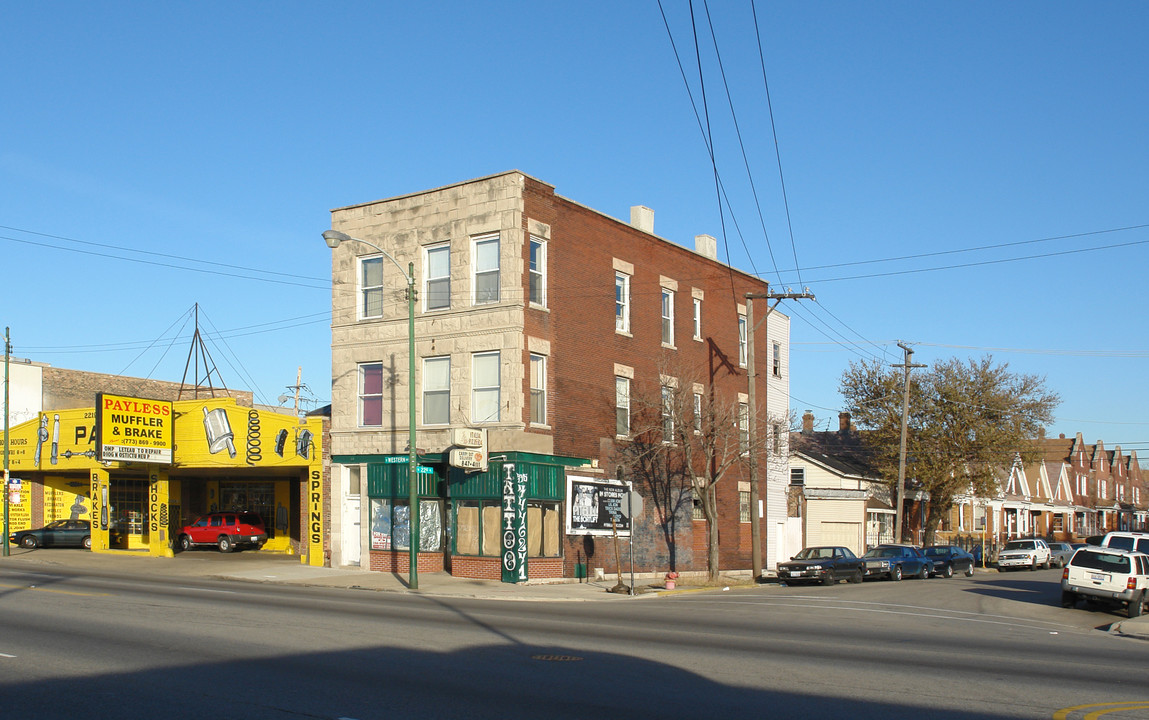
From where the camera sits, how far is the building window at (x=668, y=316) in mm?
37812

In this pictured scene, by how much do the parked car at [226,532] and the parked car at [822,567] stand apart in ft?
70.7

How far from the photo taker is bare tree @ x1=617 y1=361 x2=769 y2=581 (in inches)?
1358

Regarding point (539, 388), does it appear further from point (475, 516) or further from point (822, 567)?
point (822, 567)

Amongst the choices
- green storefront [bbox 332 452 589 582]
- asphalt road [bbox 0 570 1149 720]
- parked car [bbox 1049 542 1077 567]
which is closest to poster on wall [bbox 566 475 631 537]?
green storefront [bbox 332 452 589 582]

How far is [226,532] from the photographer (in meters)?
41.5

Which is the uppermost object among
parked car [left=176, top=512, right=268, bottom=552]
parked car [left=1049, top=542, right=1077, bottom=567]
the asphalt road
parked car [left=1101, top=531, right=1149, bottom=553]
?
the asphalt road

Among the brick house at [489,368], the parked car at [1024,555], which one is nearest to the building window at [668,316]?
the brick house at [489,368]

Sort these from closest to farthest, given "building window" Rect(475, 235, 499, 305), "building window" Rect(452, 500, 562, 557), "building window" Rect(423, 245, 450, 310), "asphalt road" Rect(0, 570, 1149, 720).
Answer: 1. "asphalt road" Rect(0, 570, 1149, 720)
2. "building window" Rect(452, 500, 562, 557)
3. "building window" Rect(475, 235, 499, 305)
4. "building window" Rect(423, 245, 450, 310)

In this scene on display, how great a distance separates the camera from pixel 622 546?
3419 cm

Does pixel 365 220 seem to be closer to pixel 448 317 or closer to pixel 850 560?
pixel 448 317

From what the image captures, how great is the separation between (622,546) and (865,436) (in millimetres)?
31233

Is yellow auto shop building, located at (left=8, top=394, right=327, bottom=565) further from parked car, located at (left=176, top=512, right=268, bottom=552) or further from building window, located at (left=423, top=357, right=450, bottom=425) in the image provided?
building window, located at (left=423, top=357, right=450, bottom=425)

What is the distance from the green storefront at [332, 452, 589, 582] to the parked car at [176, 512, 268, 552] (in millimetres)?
11404

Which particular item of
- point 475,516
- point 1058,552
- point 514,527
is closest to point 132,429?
point 475,516
